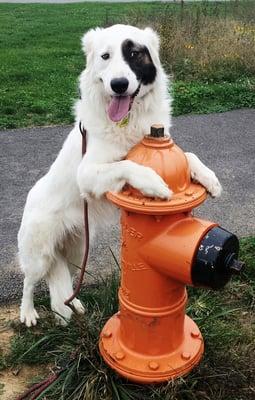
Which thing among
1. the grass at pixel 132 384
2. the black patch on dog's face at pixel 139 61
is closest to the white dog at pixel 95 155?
the black patch on dog's face at pixel 139 61

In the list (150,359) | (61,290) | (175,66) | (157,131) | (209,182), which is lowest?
(175,66)

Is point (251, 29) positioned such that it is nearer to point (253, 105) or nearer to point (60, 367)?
point (253, 105)

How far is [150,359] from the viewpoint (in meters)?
2.46

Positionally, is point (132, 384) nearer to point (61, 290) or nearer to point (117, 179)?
point (61, 290)

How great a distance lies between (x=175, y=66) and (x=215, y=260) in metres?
6.66

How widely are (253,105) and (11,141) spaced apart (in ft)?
10.8

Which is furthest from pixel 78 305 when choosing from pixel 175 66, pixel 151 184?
pixel 175 66

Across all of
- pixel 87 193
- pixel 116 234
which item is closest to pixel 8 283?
pixel 116 234

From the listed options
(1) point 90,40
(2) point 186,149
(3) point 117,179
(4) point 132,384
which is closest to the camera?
(3) point 117,179

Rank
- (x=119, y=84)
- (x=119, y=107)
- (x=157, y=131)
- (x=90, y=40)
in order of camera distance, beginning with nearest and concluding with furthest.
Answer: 1. (x=157, y=131)
2. (x=119, y=84)
3. (x=119, y=107)
4. (x=90, y=40)

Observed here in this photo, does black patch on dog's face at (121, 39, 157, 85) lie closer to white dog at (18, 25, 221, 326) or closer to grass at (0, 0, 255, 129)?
white dog at (18, 25, 221, 326)

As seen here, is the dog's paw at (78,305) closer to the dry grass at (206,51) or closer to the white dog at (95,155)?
the white dog at (95,155)

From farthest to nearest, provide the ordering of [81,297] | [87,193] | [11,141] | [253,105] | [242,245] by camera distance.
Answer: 1. [253,105]
2. [11,141]
3. [242,245]
4. [81,297]
5. [87,193]

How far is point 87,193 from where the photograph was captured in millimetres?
2662
